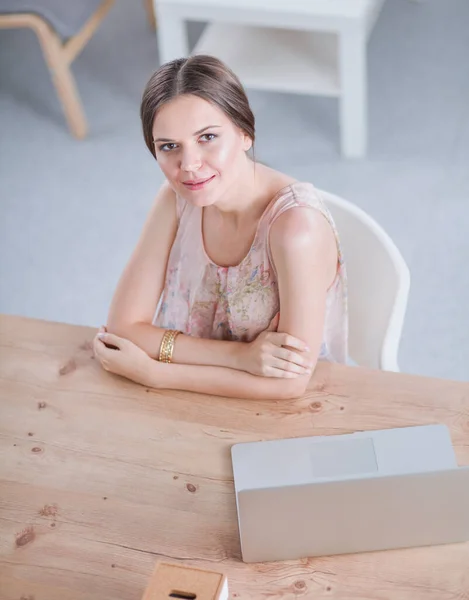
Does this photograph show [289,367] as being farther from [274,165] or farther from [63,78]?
[63,78]

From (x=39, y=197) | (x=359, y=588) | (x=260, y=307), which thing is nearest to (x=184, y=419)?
(x=260, y=307)

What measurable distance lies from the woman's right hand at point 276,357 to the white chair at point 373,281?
0.24 metres

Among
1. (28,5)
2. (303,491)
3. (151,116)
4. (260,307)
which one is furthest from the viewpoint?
(28,5)

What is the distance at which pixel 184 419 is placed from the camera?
1381 mm

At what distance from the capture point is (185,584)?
109 centimetres

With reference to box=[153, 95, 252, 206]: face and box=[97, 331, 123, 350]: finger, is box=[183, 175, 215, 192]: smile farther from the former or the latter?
box=[97, 331, 123, 350]: finger

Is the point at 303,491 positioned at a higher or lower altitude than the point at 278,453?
higher

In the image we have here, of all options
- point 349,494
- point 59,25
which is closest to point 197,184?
point 349,494

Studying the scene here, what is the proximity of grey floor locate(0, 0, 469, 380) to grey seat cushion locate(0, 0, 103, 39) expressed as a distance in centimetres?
38

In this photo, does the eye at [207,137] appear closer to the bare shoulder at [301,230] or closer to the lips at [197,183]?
the lips at [197,183]

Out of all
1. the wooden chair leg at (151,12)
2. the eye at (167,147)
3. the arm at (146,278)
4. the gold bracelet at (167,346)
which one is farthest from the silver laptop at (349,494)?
the wooden chair leg at (151,12)

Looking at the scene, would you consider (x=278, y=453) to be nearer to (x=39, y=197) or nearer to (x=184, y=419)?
(x=184, y=419)

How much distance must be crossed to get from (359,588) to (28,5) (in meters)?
2.34

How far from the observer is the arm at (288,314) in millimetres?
1396
